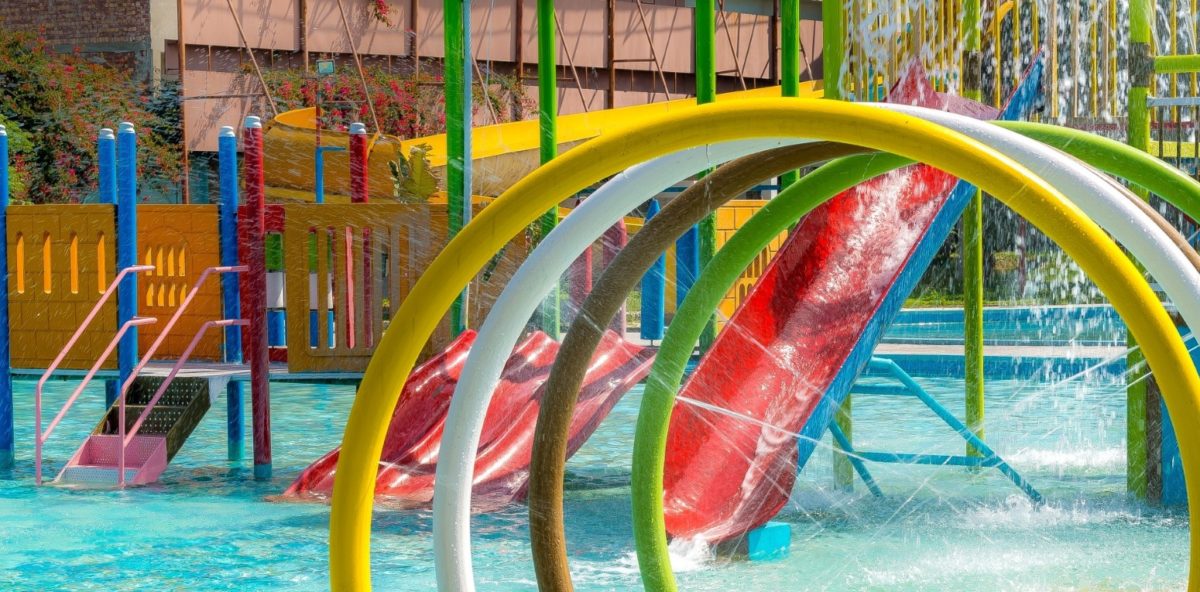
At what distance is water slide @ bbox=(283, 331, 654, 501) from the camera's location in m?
7.42

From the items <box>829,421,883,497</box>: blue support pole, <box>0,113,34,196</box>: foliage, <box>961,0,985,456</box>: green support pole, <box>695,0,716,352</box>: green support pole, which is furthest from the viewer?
<box>0,113,34,196</box>: foliage

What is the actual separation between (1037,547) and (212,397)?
500 centimetres

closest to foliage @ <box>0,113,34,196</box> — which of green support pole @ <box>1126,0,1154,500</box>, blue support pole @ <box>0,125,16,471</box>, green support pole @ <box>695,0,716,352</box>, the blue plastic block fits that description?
blue support pole @ <box>0,125,16,471</box>

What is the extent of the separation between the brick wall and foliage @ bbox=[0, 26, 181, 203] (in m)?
0.40

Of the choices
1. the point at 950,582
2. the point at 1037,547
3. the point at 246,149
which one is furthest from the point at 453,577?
the point at 246,149

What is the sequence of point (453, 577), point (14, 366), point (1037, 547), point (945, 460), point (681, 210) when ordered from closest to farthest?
point (453, 577), point (681, 210), point (1037, 547), point (945, 460), point (14, 366)

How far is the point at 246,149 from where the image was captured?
8172 millimetres

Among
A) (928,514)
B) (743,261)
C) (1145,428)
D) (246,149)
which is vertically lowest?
(928,514)

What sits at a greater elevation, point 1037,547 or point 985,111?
point 985,111

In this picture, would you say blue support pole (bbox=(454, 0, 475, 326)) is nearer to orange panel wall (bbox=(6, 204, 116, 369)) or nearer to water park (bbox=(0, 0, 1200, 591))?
water park (bbox=(0, 0, 1200, 591))

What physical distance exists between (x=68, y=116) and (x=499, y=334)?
19101 mm

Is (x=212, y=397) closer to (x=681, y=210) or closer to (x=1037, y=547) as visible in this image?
(x=1037, y=547)

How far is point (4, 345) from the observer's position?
888 cm

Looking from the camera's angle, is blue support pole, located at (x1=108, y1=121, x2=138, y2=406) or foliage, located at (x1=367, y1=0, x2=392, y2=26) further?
foliage, located at (x1=367, y1=0, x2=392, y2=26)
